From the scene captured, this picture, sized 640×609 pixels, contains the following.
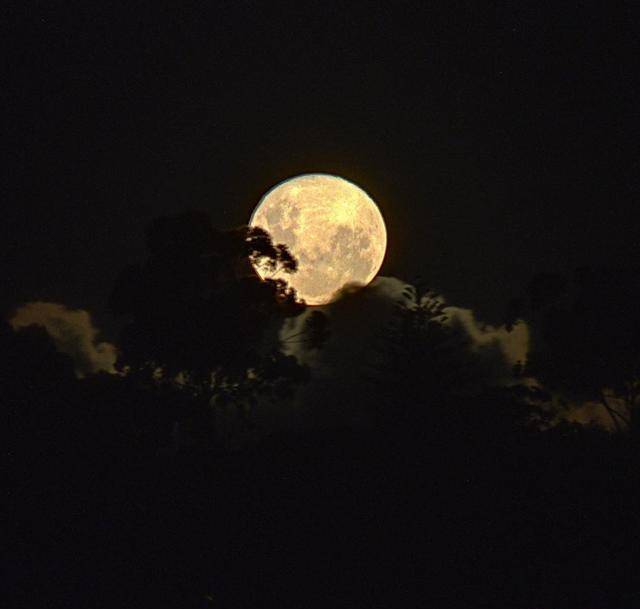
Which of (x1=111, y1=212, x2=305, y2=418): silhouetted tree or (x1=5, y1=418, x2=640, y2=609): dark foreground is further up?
(x1=111, y1=212, x2=305, y2=418): silhouetted tree

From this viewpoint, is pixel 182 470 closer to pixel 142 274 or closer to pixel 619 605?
pixel 142 274

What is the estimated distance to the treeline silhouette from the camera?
2409cm

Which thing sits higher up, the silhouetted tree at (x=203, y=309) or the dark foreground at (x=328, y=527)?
the silhouetted tree at (x=203, y=309)

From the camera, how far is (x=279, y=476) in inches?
1125

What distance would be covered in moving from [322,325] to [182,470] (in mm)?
11706

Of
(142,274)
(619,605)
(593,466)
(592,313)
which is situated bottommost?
(619,605)

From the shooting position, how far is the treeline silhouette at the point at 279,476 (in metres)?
24.1

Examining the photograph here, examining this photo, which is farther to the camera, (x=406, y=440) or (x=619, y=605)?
(x=406, y=440)

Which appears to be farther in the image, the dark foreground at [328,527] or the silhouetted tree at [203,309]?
the silhouetted tree at [203,309]

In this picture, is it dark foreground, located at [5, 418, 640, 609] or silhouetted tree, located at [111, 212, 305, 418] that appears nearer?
dark foreground, located at [5, 418, 640, 609]

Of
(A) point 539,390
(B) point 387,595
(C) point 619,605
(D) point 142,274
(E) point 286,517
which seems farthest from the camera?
(A) point 539,390

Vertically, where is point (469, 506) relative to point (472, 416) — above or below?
below

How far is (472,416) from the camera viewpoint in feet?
127

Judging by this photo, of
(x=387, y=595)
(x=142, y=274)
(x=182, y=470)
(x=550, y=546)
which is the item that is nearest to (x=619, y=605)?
(x=550, y=546)
